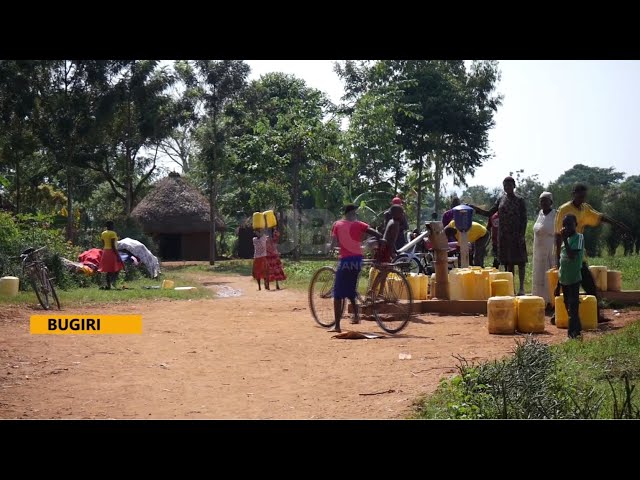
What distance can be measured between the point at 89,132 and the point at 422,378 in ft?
71.3

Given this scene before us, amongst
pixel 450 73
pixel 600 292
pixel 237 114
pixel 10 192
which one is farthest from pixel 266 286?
pixel 10 192

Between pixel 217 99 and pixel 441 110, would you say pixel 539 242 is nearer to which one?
pixel 441 110

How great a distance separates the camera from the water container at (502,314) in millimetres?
9531

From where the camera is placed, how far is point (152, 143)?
3222cm

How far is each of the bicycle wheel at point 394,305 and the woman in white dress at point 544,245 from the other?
202 cm

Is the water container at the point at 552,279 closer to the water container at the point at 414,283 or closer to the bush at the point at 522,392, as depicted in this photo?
the water container at the point at 414,283

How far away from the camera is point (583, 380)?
20.5 ft

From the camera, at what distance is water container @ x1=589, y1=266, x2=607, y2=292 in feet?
37.1

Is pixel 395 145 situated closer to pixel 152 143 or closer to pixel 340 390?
pixel 152 143

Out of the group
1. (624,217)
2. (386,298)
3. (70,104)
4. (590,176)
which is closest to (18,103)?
(70,104)

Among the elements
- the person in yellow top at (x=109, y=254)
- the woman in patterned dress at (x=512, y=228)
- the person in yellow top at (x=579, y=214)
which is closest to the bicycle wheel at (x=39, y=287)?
the person in yellow top at (x=109, y=254)

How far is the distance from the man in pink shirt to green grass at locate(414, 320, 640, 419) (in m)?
2.94

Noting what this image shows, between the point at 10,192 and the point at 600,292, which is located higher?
the point at 10,192

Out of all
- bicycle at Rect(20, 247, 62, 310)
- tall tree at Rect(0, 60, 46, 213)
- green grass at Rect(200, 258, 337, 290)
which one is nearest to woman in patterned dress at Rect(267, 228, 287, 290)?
green grass at Rect(200, 258, 337, 290)
